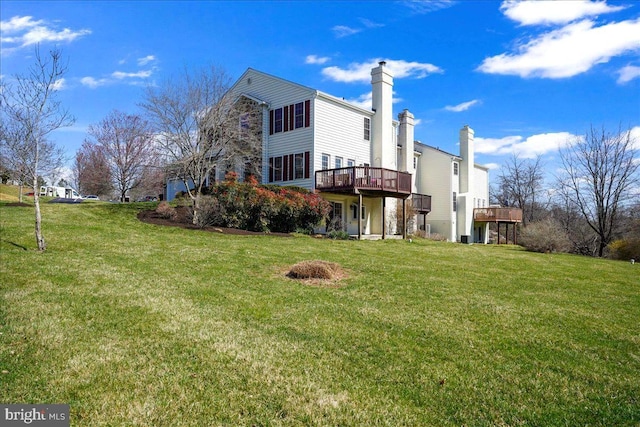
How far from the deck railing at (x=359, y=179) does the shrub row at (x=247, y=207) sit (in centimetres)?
334

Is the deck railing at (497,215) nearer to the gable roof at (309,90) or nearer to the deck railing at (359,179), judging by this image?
the deck railing at (359,179)

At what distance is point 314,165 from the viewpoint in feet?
73.4

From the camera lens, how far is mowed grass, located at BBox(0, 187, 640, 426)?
3.62 m

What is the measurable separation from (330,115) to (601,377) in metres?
20.4

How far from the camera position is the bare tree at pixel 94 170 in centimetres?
3566

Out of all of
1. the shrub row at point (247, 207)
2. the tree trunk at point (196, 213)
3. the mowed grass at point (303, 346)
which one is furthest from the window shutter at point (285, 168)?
the mowed grass at point (303, 346)

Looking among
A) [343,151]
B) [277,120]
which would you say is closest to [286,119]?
[277,120]

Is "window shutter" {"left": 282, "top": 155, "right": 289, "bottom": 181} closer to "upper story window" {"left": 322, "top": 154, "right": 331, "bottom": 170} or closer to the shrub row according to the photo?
"upper story window" {"left": 322, "top": 154, "right": 331, "bottom": 170}

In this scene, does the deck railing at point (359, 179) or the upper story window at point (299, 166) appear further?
the upper story window at point (299, 166)

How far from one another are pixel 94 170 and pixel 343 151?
24596 mm

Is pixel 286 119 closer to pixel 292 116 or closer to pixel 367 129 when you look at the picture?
pixel 292 116

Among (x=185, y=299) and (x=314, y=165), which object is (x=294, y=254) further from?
(x=314, y=165)

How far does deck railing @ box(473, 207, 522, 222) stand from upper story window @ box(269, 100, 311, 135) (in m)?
19.4

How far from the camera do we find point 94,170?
117 ft
